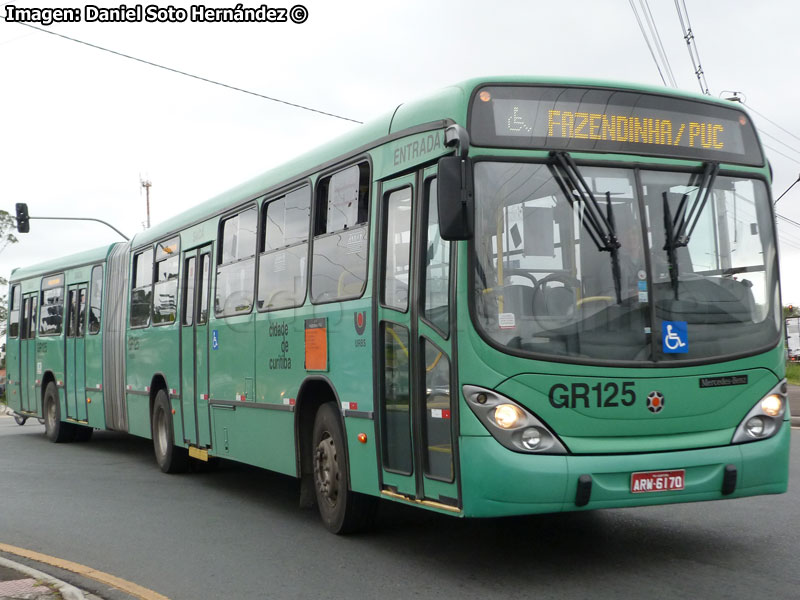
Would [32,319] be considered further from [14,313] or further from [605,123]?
[605,123]

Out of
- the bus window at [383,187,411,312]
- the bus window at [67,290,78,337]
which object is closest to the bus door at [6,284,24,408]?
the bus window at [67,290,78,337]

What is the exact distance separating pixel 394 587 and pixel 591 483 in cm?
141

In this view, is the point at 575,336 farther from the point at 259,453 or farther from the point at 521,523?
the point at 259,453

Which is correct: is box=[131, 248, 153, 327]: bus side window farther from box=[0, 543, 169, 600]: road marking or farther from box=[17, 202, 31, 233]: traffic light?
box=[17, 202, 31, 233]: traffic light

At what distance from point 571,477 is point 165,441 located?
810 cm

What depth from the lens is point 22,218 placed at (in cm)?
3148

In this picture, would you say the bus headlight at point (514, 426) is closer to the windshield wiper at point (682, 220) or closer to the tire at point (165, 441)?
the windshield wiper at point (682, 220)

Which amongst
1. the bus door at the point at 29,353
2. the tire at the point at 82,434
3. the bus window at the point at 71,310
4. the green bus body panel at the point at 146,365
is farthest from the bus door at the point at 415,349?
the bus door at the point at 29,353

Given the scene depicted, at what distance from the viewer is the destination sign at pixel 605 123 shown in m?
6.87

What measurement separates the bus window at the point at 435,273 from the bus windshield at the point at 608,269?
30 centimetres

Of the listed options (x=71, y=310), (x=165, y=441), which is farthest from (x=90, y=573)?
(x=71, y=310)

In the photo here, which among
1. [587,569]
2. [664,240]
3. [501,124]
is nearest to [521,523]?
[587,569]

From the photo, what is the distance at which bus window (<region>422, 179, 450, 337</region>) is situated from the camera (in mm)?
6891

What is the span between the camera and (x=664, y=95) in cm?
725
